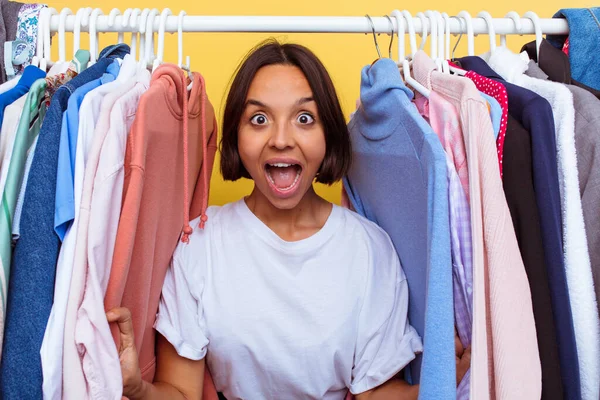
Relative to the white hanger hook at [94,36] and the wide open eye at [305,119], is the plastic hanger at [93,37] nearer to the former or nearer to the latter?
the white hanger hook at [94,36]

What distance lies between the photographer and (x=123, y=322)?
0.91m

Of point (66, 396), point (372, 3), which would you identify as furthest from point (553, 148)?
point (372, 3)

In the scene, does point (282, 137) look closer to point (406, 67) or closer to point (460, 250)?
point (406, 67)

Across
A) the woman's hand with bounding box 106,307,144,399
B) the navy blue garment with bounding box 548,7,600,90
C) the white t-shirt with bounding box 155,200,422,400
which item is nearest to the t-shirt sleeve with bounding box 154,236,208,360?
the white t-shirt with bounding box 155,200,422,400

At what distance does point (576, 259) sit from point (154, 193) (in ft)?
2.27

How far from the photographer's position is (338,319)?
1.13 m

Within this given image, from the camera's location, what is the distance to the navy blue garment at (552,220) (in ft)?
2.85

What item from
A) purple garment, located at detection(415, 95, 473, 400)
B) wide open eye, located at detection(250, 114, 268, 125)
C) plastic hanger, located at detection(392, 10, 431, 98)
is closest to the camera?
purple garment, located at detection(415, 95, 473, 400)

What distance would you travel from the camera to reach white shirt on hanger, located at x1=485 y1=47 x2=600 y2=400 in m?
0.93

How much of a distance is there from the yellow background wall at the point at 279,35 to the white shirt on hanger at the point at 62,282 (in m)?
1.07

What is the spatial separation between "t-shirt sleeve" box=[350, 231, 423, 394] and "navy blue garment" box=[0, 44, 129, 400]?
1.87 feet

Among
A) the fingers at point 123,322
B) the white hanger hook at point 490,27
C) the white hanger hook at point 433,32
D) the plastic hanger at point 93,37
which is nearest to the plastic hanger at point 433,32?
the white hanger hook at point 433,32

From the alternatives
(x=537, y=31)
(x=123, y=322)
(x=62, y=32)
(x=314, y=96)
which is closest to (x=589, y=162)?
(x=537, y=31)

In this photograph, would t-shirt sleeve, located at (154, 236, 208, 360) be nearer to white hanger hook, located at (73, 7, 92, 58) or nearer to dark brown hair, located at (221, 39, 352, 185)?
dark brown hair, located at (221, 39, 352, 185)
